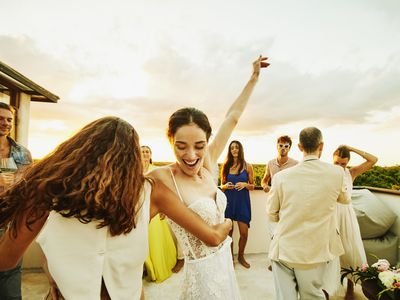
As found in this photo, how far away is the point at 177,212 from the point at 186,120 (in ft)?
1.71

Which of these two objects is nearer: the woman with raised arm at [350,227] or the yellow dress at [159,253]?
the woman with raised arm at [350,227]

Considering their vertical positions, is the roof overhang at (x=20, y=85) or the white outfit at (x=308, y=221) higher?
the roof overhang at (x=20, y=85)

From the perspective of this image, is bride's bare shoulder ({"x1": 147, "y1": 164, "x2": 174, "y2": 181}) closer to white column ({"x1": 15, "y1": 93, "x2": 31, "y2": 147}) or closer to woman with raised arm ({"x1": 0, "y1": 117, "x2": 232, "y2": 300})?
woman with raised arm ({"x1": 0, "y1": 117, "x2": 232, "y2": 300})

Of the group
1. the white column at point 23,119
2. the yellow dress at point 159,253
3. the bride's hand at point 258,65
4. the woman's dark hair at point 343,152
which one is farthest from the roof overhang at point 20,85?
the woman's dark hair at point 343,152

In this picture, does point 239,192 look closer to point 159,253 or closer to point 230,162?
point 230,162

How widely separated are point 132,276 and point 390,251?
13.5 feet

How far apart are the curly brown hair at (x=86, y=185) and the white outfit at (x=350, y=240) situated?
10.00 feet

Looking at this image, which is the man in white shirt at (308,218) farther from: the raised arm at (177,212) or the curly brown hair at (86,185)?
the curly brown hair at (86,185)

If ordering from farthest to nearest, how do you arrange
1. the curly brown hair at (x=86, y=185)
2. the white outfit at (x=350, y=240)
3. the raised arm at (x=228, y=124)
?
the white outfit at (x=350, y=240) < the raised arm at (x=228, y=124) < the curly brown hair at (x=86, y=185)

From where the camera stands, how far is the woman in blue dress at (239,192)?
14.3 ft

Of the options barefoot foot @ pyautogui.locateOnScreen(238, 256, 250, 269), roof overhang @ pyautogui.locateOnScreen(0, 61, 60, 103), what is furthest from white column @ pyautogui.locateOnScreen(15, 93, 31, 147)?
barefoot foot @ pyautogui.locateOnScreen(238, 256, 250, 269)

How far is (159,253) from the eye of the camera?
12.2 ft

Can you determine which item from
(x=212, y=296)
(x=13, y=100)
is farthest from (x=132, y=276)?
(x=13, y=100)

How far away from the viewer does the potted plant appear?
2.05m
